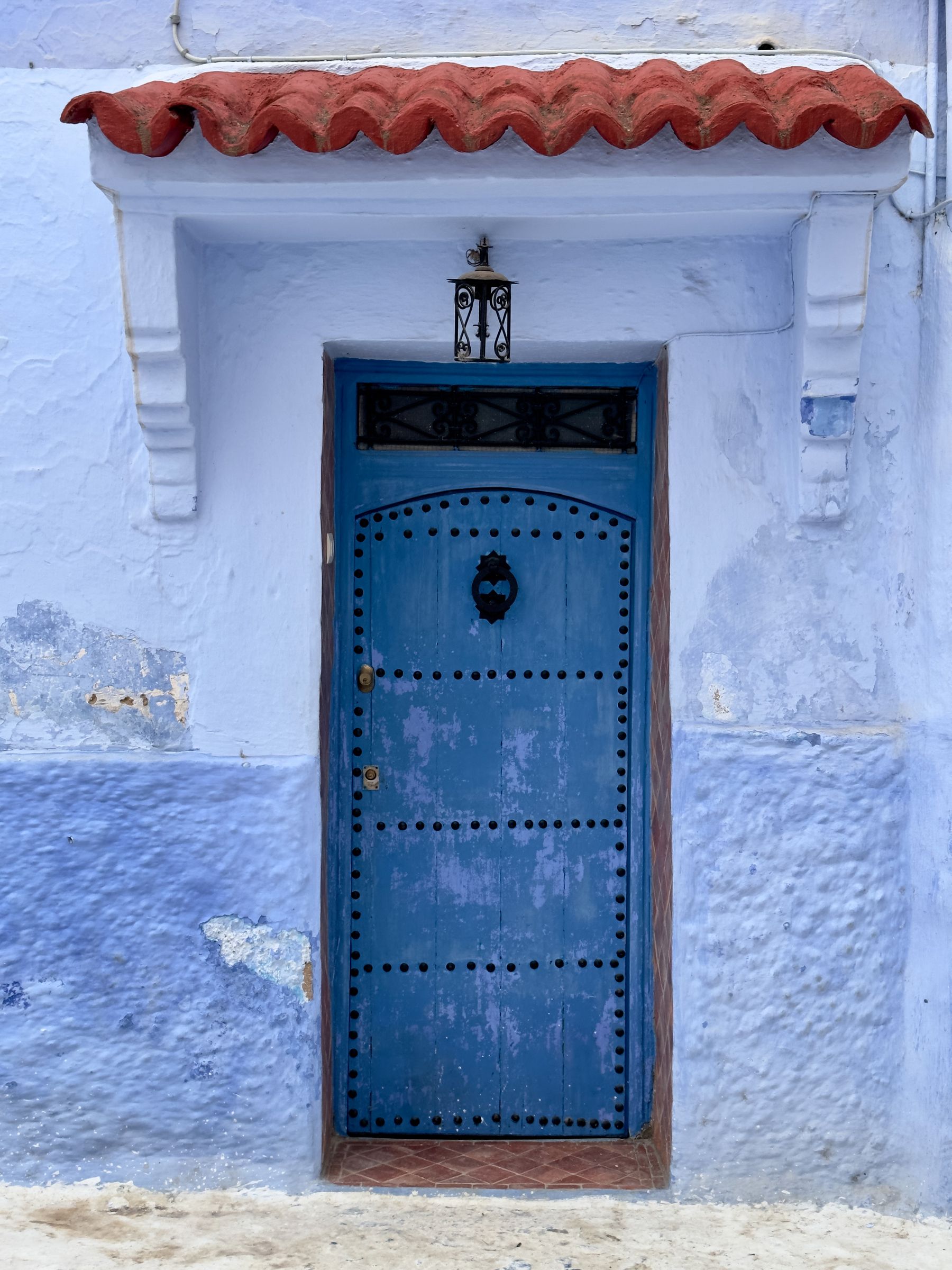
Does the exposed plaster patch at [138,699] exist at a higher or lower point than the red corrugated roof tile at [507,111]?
lower

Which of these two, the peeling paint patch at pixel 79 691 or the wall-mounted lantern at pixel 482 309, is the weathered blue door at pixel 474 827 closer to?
the wall-mounted lantern at pixel 482 309

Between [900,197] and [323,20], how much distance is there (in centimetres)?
171

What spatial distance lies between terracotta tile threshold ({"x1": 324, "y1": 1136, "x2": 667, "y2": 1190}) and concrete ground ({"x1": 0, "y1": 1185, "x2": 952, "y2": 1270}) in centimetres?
6

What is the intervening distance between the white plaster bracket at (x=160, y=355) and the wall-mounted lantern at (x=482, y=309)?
0.74 meters

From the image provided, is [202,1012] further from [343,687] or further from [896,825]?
[896,825]

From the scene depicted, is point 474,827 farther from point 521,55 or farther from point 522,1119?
point 521,55

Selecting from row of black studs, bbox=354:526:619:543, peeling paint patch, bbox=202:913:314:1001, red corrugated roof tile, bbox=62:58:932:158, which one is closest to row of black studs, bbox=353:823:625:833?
peeling paint patch, bbox=202:913:314:1001

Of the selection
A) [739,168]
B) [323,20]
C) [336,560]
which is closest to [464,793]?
[336,560]

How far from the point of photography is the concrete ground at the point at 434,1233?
123 inches

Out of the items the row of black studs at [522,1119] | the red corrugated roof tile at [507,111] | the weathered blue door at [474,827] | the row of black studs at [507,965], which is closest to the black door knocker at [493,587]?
the weathered blue door at [474,827]

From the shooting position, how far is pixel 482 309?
3336 millimetres

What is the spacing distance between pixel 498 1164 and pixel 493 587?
1.70 metres

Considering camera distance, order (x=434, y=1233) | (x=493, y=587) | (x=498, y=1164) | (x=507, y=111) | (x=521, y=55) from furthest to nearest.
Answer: (x=493, y=587) < (x=498, y=1164) < (x=521, y=55) < (x=434, y=1233) < (x=507, y=111)

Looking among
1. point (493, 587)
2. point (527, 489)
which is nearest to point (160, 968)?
point (493, 587)
